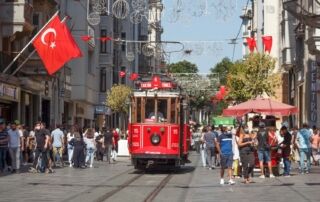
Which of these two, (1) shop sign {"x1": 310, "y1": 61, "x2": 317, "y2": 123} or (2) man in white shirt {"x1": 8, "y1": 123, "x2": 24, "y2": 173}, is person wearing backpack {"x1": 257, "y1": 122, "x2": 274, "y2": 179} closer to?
(2) man in white shirt {"x1": 8, "y1": 123, "x2": 24, "y2": 173}

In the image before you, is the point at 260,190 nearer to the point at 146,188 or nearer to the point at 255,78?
the point at 146,188

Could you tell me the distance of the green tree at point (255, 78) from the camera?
54.5 metres

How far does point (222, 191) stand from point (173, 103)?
8.65 m

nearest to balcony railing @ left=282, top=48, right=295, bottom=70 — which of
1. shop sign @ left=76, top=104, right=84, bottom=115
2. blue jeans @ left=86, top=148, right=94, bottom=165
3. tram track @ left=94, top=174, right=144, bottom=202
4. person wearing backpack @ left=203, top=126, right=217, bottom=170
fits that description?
person wearing backpack @ left=203, top=126, right=217, bottom=170

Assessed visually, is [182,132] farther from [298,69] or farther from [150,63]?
[150,63]

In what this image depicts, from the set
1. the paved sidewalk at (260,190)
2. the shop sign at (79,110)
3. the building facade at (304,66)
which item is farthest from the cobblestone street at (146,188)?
the shop sign at (79,110)

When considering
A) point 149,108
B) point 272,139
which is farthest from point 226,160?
point 149,108

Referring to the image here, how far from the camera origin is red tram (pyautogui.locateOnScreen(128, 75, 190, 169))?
28250 mm

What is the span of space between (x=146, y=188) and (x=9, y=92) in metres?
17.1

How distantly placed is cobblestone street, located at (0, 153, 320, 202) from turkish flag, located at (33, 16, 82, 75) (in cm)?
605

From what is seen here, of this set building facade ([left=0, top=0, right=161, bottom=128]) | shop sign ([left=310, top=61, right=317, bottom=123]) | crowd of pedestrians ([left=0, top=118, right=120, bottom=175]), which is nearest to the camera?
crowd of pedestrians ([left=0, top=118, right=120, bottom=175])

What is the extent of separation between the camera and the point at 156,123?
2842 centimetres

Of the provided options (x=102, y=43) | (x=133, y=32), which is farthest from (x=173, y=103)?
(x=133, y=32)

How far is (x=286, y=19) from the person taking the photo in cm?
5103
